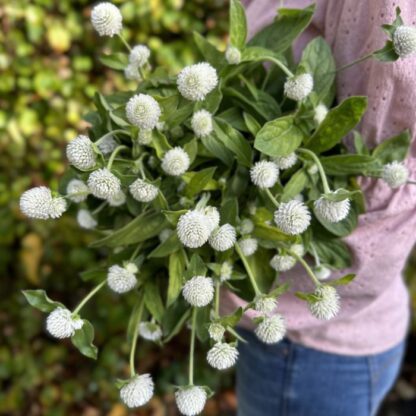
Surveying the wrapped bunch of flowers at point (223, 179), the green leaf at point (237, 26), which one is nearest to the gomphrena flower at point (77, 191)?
the wrapped bunch of flowers at point (223, 179)

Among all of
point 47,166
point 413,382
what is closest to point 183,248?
point 47,166

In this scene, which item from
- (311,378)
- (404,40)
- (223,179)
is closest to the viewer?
(404,40)

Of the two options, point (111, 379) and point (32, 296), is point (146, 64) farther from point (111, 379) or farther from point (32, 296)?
point (111, 379)

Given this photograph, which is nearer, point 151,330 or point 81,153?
A: point 81,153

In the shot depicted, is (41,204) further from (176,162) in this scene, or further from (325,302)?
(325,302)

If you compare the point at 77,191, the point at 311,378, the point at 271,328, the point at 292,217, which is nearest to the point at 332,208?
the point at 292,217

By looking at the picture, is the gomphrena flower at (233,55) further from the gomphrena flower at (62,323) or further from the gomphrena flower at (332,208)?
the gomphrena flower at (62,323)

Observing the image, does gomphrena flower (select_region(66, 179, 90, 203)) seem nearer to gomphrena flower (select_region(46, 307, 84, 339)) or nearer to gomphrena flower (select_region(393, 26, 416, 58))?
gomphrena flower (select_region(46, 307, 84, 339))
